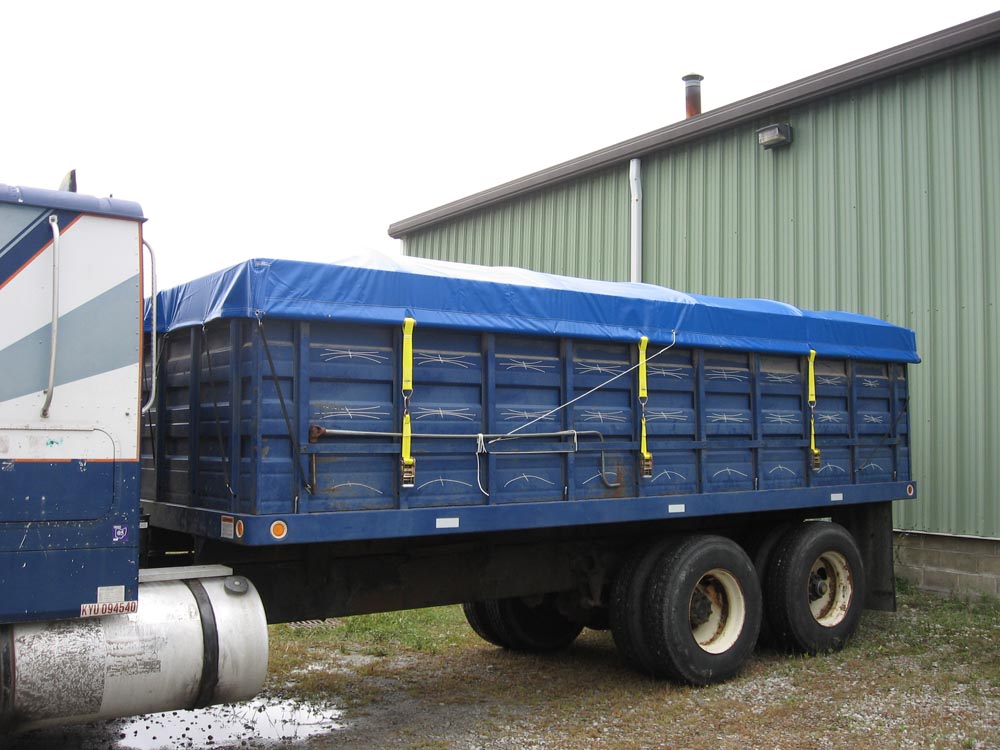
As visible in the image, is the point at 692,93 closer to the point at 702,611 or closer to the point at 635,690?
the point at 702,611

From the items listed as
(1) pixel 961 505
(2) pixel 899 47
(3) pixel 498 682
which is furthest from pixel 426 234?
(3) pixel 498 682

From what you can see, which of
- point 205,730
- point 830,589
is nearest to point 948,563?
point 830,589

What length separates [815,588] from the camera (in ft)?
26.9

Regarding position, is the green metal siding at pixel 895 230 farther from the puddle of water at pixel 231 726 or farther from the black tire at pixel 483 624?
the puddle of water at pixel 231 726

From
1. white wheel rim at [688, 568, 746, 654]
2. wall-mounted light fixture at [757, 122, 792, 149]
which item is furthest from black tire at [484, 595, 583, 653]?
wall-mounted light fixture at [757, 122, 792, 149]

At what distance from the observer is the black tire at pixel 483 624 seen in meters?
8.23

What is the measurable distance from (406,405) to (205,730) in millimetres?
2434

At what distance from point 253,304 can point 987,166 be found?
Answer: 8062 mm

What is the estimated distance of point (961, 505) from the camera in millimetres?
10172

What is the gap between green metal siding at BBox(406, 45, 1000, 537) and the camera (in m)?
10.0

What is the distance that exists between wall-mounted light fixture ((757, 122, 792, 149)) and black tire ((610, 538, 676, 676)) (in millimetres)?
6238

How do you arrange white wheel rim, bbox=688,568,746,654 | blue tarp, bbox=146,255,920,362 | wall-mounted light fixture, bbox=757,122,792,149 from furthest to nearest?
wall-mounted light fixture, bbox=757,122,792,149 → white wheel rim, bbox=688,568,746,654 → blue tarp, bbox=146,255,920,362

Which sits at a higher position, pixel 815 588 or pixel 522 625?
pixel 815 588

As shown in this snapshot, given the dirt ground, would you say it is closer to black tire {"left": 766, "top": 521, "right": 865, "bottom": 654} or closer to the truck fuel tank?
black tire {"left": 766, "top": 521, "right": 865, "bottom": 654}
